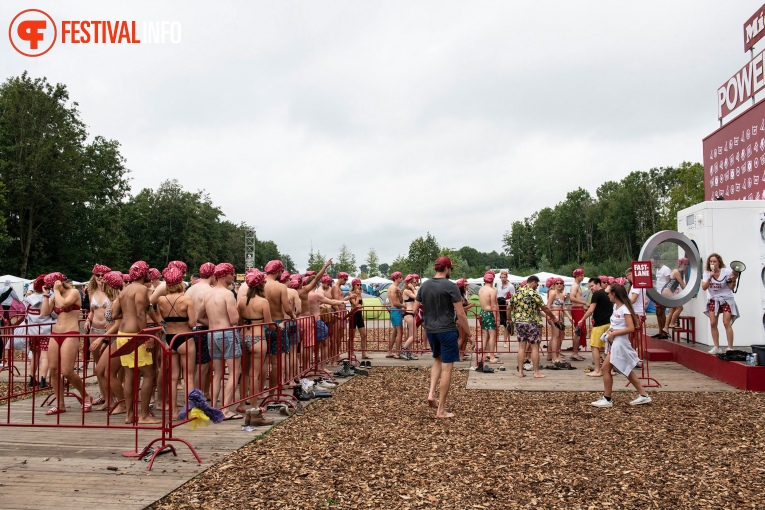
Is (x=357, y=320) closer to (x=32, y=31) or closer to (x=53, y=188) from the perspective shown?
(x=32, y=31)

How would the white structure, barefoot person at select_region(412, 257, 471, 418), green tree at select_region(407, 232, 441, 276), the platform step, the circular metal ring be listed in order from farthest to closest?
1. green tree at select_region(407, 232, 441, 276)
2. the platform step
3. the circular metal ring
4. the white structure
5. barefoot person at select_region(412, 257, 471, 418)

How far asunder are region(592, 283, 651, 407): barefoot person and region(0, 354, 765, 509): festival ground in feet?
0.69

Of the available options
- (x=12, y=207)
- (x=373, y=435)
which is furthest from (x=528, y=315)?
(x=12, y=207)

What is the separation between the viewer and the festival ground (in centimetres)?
470

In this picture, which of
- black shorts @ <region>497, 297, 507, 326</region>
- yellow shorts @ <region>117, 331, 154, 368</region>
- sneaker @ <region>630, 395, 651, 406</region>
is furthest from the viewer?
black shorts @ <region>497, 297, 507, 326</region>

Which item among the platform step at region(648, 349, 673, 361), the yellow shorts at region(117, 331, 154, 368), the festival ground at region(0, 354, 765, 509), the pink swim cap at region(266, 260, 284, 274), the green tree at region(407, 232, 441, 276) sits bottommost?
the festival ground at region(0, 354, 765, 509)

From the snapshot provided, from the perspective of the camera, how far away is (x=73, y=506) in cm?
439

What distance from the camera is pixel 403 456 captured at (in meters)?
5.84

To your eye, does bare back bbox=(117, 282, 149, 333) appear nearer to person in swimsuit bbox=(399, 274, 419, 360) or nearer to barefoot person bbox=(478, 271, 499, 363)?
barefoot person bbox=(478, 271, 499, 363)

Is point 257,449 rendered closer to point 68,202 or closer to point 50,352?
point 50,352

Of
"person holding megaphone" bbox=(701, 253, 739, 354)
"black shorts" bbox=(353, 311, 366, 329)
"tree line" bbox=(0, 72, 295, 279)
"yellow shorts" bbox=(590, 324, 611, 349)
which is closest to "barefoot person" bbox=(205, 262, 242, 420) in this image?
"black shorts" bbox=(353, 311, 366, 329)

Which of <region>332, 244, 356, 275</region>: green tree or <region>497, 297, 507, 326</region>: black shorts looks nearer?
<region>497, 297, 507, 326</region>: black shorts

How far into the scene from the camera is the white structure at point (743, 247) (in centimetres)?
1133

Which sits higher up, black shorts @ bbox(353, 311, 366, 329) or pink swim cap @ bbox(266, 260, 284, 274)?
pink swim cap @ bbox(266, 260, 284, 274)
